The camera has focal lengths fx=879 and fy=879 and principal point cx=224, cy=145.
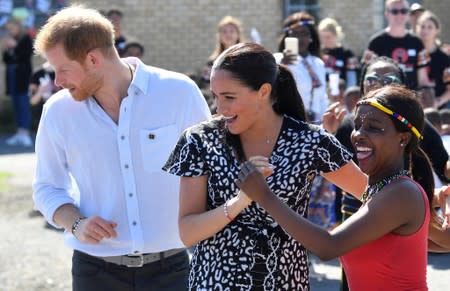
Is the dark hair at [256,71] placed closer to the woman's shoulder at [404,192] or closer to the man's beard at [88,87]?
the woman's shoulder at [404,192]

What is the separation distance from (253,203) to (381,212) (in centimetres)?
47

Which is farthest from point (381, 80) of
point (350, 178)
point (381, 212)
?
point (381, 212)

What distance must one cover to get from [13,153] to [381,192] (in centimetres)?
1248

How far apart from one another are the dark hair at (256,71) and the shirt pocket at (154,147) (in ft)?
2.46

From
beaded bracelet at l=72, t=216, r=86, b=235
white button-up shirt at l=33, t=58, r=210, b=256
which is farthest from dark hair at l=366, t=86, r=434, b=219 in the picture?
beaded bracelet at l=72, t=216, r=86, b=235

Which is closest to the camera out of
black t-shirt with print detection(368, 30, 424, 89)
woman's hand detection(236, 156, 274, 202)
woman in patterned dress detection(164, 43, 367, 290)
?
woman's hand detection(236, 156, 274, 202)

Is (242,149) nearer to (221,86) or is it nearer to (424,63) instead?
(221,86)

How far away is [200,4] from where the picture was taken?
17.8 metres

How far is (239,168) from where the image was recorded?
314 cm

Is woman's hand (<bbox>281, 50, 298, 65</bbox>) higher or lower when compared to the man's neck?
lower

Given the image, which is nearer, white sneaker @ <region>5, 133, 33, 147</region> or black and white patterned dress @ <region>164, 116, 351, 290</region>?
black and white patterned dress @ <region>164, 116, 351, 290</region>

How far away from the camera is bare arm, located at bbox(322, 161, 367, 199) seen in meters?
3.33

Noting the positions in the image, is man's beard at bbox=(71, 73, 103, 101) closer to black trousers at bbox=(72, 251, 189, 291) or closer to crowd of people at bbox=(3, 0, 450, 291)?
crowd of people at bbox=(3, 0, 450, 291)

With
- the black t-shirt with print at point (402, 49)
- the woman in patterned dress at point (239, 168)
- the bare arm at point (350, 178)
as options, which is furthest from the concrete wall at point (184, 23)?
→ the woman in patterned dress at point (239, 168)
